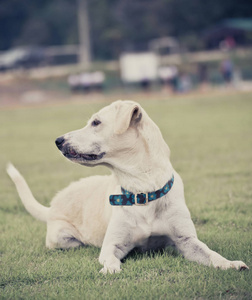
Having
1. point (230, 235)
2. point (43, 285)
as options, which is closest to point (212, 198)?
point (230, 235)

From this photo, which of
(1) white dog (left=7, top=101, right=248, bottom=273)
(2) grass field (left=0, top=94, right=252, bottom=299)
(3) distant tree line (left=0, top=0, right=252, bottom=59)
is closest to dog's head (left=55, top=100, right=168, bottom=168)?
(1) white dog (left=7, top=101, right=248, bottom=273)

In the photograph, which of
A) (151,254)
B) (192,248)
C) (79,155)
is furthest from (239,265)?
(79,155)

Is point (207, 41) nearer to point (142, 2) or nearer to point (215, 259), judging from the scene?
point (142, 2)

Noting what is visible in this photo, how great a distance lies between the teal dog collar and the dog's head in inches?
11.2

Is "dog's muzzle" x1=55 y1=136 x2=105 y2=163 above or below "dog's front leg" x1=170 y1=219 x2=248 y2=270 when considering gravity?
above

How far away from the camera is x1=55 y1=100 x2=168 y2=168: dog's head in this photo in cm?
468

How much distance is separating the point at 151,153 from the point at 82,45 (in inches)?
2527

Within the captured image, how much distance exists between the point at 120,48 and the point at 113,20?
6805 millimetres

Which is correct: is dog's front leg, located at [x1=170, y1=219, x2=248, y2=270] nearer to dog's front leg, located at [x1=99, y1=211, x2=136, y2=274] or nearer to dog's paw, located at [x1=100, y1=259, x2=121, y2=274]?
dog's front leg, located at [x1=99, y1=211, x2=136, y2=274]

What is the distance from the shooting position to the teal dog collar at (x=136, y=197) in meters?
4.69

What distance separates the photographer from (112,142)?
4699 mm

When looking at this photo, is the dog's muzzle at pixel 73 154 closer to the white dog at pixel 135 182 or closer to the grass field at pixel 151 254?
the white dog at pixel 135 182

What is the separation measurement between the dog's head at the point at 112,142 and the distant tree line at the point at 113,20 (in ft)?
206

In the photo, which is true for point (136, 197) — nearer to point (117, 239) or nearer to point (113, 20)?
point (117, 239)
